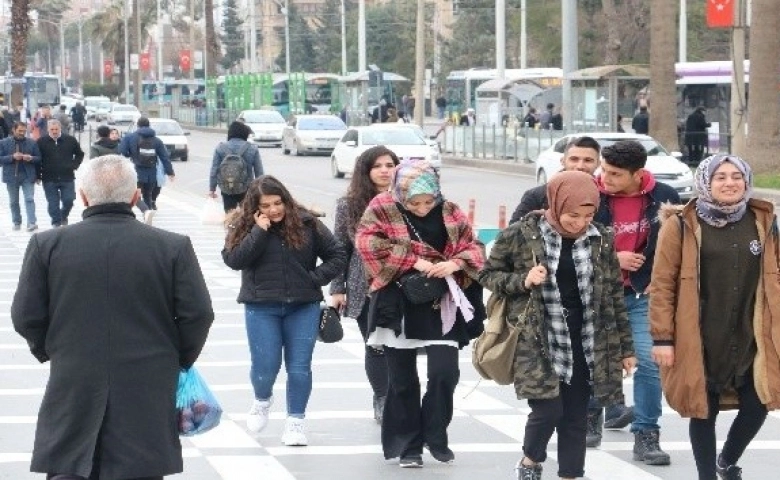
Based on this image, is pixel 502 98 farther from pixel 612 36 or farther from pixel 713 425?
pixel 713 425

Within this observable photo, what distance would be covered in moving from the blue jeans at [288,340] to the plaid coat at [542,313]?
1951 mm

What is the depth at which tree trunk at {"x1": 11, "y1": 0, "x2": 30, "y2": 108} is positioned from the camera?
63.1 meters

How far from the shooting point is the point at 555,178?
7902mm

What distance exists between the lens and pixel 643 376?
946cm

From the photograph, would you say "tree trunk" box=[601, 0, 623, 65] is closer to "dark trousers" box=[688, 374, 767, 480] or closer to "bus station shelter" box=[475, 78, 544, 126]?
"bus station shelter" box=[475, 78, 544, 126]

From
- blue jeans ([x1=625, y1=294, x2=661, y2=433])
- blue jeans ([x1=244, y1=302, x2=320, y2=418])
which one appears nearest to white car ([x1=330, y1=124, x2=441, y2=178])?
blue jeans ([x1=244, y1=302, x2=320, y2=418])

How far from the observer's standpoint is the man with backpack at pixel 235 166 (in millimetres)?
19109

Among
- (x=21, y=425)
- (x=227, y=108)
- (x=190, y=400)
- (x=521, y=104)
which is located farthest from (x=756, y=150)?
(x=227, y=108)

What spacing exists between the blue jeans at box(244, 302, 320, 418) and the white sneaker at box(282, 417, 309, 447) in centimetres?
4

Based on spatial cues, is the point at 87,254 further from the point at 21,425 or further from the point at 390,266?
the point at 21,425

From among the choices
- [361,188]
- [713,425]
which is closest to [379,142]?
[361,188]

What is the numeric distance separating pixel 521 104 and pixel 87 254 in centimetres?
6270

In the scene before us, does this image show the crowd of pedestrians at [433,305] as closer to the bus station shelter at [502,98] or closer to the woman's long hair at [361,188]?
the woman's long hair at [361,188]

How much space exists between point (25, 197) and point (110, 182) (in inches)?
806
